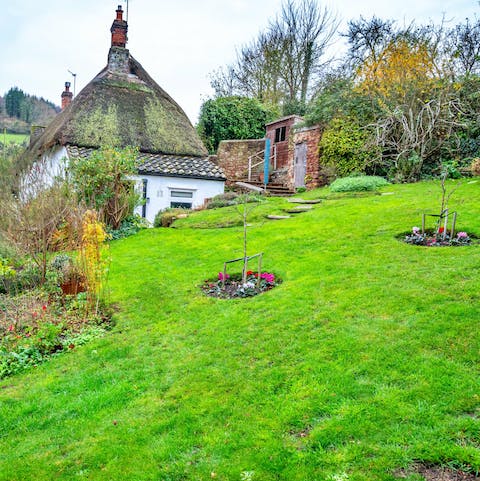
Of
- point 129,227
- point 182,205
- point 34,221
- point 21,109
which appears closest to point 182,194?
point 182,205

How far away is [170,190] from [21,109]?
1212 inches

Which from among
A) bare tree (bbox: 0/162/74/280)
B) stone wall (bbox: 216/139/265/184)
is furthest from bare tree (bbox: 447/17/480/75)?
bare tree (bbox: 0/162/74/280)

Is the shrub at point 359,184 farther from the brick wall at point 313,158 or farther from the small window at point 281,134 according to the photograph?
the small window at point 281,134

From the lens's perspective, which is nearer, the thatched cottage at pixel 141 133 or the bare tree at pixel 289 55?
the thatched cottage at pixel 141 133

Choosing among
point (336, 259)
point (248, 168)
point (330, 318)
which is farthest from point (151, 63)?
point (330, 318)

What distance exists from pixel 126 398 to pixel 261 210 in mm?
9463

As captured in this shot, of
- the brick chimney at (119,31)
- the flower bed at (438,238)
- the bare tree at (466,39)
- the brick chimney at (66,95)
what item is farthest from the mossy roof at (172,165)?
the brick chimney at (66,95)

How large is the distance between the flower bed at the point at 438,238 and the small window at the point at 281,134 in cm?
1488

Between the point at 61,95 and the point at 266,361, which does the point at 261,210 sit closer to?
the point at 266,361

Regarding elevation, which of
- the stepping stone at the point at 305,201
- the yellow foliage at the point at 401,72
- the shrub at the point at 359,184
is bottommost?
the stepping stone at the point at 305,201

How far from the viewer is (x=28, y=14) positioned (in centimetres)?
1145

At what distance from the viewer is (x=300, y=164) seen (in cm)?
1911

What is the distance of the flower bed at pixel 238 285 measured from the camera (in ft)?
20.7

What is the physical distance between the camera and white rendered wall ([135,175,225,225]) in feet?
53.7
